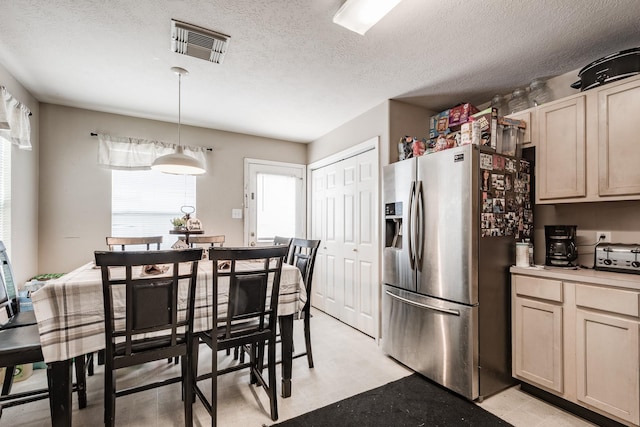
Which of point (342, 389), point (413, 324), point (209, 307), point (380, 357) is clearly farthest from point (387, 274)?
point (209, 307)

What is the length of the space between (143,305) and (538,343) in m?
2.52

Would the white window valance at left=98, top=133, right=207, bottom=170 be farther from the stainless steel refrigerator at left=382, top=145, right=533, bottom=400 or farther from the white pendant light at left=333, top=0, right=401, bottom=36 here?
the stainless steel refrigerator at left=382, top=145, right=533, bottom=400

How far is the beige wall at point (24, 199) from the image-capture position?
8.38 feet

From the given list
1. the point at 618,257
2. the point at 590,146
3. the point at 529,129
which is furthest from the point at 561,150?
the point at 618,257

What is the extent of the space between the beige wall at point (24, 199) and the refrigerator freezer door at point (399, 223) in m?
3.25

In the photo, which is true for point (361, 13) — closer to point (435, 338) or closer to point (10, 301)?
point (435, 338)

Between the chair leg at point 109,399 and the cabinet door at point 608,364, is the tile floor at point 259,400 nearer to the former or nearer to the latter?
the cabinet door at point 608,364

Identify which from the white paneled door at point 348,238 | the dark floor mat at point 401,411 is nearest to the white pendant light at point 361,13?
the white paneled door at point 348,238

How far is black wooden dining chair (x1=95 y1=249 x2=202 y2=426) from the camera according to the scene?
1.45 metres

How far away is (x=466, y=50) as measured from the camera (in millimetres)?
2150

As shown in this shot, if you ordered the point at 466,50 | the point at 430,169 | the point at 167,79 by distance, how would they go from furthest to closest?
1. the point at 167,79
2. the point at 430,169
3. the point at 466,50

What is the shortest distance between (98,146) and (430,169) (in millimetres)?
3547

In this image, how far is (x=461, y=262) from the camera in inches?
82.4

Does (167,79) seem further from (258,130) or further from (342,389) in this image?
(342,389)
